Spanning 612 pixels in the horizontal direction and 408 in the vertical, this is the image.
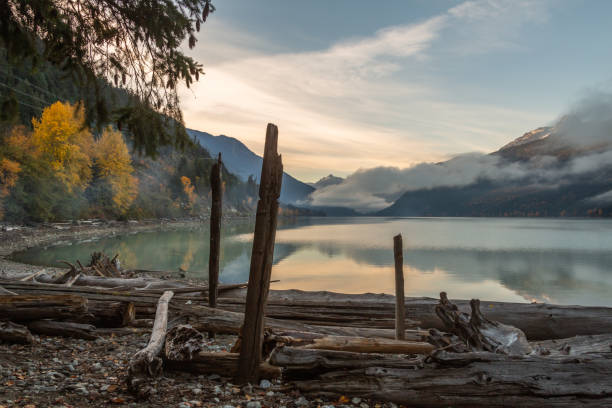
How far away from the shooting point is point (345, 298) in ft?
34.2

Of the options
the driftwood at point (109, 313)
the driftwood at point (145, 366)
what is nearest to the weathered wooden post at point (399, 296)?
the driftwood at point (145, 366)

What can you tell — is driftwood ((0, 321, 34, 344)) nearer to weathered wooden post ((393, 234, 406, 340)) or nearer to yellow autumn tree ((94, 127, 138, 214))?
weathered wooden post ((393, 234, 406, 340))

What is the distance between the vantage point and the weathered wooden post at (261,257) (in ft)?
15.9

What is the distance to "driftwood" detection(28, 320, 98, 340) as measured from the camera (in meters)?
7.17

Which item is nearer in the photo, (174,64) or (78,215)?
(174,64)

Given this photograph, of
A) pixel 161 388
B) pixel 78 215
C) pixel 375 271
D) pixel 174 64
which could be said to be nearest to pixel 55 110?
pixel 78 215

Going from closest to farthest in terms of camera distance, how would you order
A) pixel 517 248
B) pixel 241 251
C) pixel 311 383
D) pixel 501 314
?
pixel 311 383 → pixel 501 314 → pixel 241 251 → pixel 517 248

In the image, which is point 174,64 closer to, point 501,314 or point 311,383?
point 311,383

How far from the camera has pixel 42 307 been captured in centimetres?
706

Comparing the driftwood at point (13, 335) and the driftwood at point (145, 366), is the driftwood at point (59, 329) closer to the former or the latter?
the driftwood at point (13, 335)

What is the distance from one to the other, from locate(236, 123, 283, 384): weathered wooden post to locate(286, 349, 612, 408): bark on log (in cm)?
107

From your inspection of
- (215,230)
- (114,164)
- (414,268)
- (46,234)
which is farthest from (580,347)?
(114,164)

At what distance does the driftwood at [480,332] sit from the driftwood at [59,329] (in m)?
6.35

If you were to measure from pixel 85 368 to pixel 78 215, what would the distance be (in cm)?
5484
